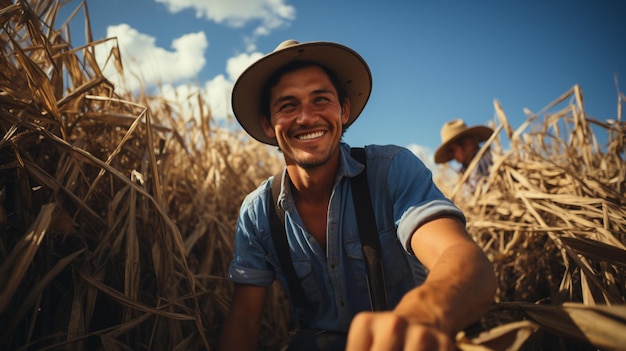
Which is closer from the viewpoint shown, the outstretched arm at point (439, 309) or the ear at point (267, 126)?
the outstretched arm at point (439, 309)

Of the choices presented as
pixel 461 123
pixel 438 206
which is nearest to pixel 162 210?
pixel 438 206

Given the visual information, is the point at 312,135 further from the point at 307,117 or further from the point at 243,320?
the point at 243,320

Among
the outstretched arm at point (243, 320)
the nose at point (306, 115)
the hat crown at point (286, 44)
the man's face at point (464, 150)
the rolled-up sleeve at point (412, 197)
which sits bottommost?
the outstretched arm at point (243, 320)

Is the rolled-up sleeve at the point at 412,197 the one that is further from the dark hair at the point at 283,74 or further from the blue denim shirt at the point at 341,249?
the dark hair at the point at 283,74

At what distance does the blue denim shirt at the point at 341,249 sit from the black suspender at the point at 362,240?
35 mm

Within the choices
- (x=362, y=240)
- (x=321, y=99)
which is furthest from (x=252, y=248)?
(x=321, y=99)

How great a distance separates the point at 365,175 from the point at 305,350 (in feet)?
3.09

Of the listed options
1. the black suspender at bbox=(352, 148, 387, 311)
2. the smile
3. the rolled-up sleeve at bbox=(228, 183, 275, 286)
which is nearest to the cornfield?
the rolled-up sleeve at bbox=(228, 183, 275, 286)

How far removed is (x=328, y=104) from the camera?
70.1 inches

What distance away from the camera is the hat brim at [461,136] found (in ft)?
14.4

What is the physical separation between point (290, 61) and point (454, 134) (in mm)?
3600

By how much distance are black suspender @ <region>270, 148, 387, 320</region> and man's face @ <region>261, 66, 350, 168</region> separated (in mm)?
176

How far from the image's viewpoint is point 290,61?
5.81 ft

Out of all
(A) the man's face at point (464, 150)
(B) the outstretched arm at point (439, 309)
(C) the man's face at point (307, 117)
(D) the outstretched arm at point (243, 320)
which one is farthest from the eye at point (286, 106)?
(A) the man's face at point (464, 150)
